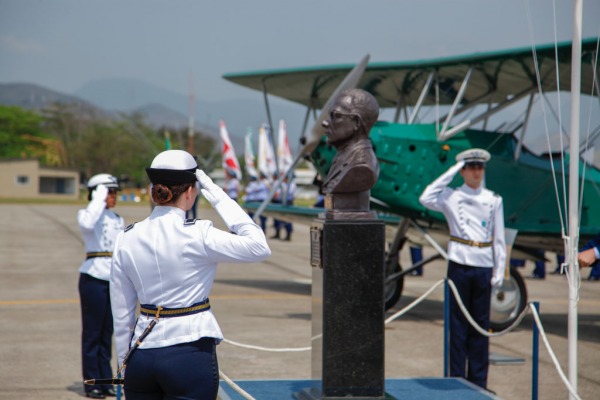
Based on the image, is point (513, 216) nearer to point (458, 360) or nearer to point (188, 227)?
point (458, 360)

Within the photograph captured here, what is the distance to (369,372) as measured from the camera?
16.2 feet

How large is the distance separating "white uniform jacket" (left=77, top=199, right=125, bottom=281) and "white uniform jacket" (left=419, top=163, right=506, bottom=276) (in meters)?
2.80

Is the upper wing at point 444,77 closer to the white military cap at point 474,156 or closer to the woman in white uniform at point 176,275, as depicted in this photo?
the white military cap at point 474,156

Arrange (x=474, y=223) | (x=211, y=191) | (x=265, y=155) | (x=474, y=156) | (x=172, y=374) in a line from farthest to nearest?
(x=265, y=155), (x=474, y=223), (x=474, y=156), (x=211, y=191), (x=172, y=374)

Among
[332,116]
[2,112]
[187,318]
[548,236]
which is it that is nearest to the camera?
[187,318]

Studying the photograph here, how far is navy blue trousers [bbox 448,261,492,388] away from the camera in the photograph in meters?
6.37

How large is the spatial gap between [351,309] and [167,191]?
198cm

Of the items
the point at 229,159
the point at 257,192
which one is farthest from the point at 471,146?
the point at 229,159

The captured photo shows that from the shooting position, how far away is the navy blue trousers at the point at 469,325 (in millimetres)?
6371

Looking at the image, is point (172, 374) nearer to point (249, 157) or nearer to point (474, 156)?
point (474, 156)

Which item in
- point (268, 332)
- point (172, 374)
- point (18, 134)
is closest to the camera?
point (172, 374)

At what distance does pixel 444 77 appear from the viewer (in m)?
11.5

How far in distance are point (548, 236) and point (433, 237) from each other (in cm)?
155

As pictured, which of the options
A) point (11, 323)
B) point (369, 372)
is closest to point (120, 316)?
point (369, 372)
